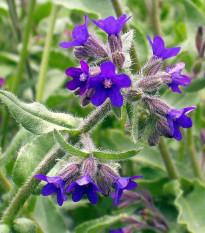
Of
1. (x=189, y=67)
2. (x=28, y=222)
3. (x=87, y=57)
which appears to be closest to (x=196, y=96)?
(x=189, y=67)

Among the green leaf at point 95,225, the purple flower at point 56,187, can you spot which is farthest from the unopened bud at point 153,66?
the green leaf at point 95,225

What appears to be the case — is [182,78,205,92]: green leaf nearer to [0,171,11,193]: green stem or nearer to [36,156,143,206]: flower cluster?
[36,156,143,206]: flower cluster

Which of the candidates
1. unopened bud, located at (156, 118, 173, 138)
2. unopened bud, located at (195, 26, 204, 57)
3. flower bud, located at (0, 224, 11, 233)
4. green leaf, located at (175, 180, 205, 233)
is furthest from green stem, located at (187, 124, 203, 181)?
flower bud, located at (0, 224, 11, 233)

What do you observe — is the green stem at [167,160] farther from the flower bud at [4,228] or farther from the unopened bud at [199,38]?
the flower bud at [4,228]

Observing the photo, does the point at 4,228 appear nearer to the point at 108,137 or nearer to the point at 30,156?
the point at 30,156

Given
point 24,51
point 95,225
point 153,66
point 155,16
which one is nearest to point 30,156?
point 95,225

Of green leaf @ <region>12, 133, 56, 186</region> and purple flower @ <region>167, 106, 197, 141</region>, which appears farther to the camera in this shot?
green leaf @ <region>12, 133, 56, 186</region>
